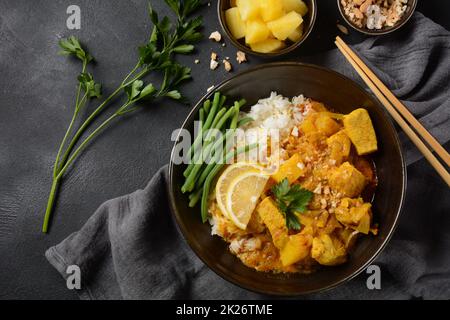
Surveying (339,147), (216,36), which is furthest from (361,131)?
(216,36)

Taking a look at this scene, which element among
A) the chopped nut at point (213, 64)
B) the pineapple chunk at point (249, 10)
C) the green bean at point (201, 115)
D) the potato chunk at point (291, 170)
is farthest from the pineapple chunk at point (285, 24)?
the potato chunk at point (291, 170)

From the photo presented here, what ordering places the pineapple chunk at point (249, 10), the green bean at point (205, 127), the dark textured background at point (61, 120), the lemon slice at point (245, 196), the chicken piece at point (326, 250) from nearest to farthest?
the chicken piece at point (326, 250), the lemon slice at point (245, 196), the green bean at point (205, 127), the pineapple chunk at point (249, 10), the dark textured background at point (61, 120)

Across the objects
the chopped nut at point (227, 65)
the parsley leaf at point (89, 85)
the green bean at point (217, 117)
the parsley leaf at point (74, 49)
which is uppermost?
the parsley leaf at point (74, 49)

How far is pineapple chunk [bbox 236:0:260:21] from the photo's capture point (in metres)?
3.09

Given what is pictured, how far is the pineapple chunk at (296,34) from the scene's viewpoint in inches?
127

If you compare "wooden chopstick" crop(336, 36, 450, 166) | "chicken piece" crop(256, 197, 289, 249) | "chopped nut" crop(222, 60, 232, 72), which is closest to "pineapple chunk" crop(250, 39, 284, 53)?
"chopped nut" crop(222, 60, 232, 72)

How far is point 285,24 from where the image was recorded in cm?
311

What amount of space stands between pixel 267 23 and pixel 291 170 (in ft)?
3.26

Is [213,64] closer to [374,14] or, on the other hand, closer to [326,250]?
[374,14]

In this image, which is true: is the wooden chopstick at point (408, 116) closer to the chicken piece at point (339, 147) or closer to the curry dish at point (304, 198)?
the curry dish at point (304, 198)

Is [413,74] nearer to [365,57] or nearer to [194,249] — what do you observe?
[365,57]

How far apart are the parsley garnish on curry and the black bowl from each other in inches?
2.2

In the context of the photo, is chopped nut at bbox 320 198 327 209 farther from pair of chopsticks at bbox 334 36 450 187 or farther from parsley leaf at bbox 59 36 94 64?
parsley leaf at bbox 59 36 94 64

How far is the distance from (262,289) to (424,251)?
3.63 ft
